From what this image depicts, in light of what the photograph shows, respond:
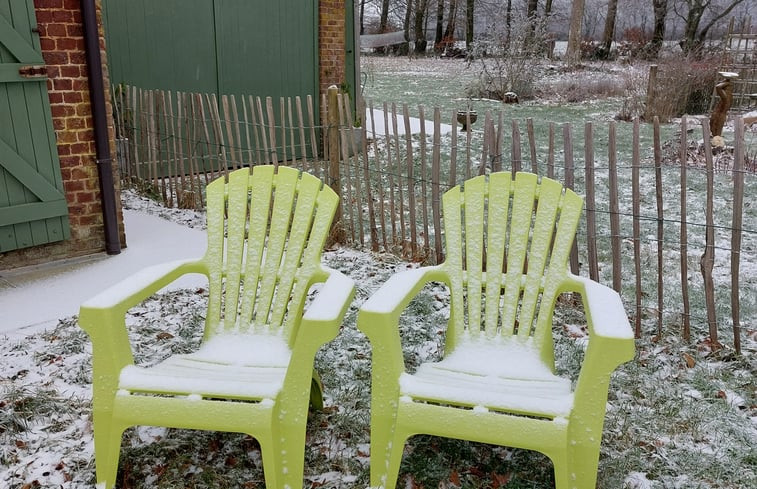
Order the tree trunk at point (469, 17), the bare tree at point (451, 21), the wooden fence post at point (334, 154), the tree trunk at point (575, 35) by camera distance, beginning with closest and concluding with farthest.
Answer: the wooden fence post at point (334, 154) < the tree trunk at point (575, 35) < the tree trunk at point (469, 17) < the bare tree at point (451, 21)

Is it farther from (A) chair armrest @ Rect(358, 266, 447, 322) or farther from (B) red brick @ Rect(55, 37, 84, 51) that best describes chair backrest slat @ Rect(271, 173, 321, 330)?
(B) red brick @ Rect(55, 37, 84, 51)

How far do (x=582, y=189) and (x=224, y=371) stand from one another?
532 cm

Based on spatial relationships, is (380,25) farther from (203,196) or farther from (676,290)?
(676,290)

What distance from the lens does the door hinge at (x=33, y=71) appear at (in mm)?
3900

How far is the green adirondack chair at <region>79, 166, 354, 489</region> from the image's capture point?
207 centimetres

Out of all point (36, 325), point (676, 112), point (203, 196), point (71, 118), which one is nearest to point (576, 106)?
point (676, 112)

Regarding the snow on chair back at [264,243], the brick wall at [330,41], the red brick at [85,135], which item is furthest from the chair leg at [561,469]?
the brick wall at [330,41]

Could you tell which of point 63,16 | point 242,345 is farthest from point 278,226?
point 63,16

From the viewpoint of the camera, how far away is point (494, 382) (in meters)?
2.30

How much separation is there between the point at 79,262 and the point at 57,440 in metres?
2.18

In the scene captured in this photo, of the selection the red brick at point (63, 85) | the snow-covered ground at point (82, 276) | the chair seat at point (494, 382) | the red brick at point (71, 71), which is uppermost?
the red brick at point (71, 71)

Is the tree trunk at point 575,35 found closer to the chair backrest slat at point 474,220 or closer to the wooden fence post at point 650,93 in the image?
the wooden fence post at point 650,93

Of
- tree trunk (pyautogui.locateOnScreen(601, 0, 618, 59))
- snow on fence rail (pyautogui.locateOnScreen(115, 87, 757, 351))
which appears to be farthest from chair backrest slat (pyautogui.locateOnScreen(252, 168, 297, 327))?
tree trunk (pyautogui.locateOnScreen(601, 0, 618, 59))

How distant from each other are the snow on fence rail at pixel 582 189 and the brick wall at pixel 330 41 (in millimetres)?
646
